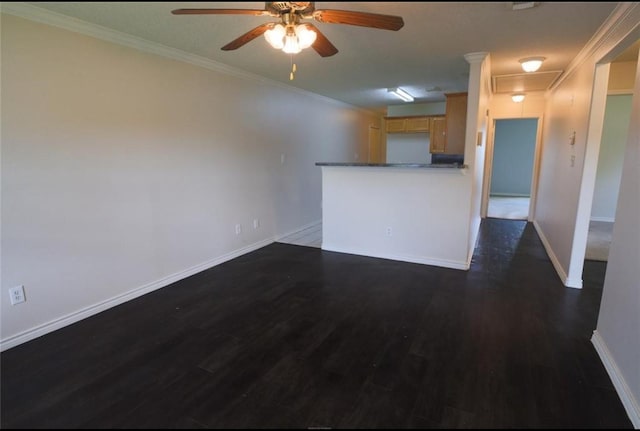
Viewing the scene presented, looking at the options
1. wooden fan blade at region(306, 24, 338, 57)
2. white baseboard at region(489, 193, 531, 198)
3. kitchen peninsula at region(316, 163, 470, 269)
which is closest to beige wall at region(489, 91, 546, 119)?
kitchen peninsula at region(316, 163, 470, 269)

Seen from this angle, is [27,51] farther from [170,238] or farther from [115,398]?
[115,398]

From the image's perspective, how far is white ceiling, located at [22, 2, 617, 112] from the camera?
2164mm

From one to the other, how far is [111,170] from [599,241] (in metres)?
6.17

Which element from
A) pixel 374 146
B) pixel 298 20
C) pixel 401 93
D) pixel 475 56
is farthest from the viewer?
pixel 374 146

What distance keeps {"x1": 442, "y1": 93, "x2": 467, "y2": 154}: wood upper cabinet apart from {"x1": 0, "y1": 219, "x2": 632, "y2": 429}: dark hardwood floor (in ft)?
6.53

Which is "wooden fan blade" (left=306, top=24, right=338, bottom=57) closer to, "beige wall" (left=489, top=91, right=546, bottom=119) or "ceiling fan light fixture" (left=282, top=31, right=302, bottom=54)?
"ceiling fan light fixture" (left=282, top=31, right=302, bottom=54)

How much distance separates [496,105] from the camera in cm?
611

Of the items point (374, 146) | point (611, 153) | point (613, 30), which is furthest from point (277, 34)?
point (611, 153)

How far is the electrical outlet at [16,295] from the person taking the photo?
2.24 metres

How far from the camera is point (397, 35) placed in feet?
8.75

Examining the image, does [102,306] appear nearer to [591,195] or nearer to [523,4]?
[523,4]

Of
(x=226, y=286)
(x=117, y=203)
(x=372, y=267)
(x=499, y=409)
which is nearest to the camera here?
(x=499, y=409)

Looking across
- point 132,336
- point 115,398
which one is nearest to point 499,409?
point 115,398

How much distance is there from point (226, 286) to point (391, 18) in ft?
8.68
